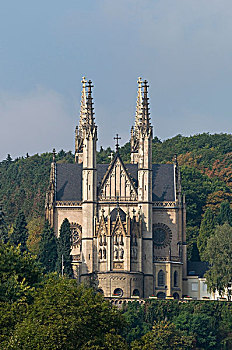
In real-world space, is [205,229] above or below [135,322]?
above

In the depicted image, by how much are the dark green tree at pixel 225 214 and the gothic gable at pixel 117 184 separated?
78.9 ft

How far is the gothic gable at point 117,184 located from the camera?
412 ft

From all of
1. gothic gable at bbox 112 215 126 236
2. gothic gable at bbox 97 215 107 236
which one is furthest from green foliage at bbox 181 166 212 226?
gothic gable at bbox 112 215 126 236

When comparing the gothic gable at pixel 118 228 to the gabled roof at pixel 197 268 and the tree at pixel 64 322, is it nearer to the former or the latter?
the gabled roof at pixel 197 268

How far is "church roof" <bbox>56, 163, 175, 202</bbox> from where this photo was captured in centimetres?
12781

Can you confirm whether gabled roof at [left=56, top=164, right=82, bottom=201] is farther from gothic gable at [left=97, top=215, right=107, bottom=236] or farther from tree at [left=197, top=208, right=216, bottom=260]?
tree at [left=197, top=208, right=216, bottom=260]

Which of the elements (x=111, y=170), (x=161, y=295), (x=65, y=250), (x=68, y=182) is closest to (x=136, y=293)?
A: (x=161, y=295)

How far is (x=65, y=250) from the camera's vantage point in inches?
4779

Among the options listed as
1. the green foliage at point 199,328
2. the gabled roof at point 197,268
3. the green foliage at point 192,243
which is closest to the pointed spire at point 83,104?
the green foliage at point 192,243

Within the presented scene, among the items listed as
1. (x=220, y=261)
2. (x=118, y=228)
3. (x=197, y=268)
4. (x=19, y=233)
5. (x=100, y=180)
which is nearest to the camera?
(x=118, y=228)

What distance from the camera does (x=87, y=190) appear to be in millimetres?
125000

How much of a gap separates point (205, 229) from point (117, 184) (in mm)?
21589

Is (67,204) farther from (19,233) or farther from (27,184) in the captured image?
(27,184)

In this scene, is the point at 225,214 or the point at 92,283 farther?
the point at 225,214
